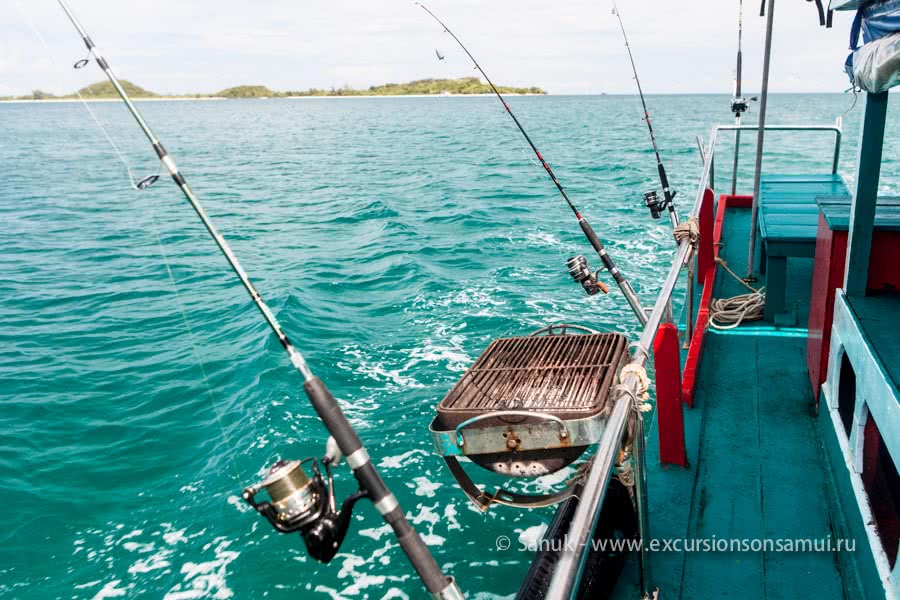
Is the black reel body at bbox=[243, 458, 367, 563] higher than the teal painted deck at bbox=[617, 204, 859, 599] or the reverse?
higher

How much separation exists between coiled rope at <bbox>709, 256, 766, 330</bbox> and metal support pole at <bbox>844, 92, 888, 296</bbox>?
2222 millimetres

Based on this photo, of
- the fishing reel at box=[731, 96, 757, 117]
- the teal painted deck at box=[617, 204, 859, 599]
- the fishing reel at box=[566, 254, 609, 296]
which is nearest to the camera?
the teal painted deck at box=[617, 204, 859, 599]

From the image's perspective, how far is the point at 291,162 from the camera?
32.4 metres

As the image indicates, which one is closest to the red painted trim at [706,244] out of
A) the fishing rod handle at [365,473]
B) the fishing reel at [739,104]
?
the fishing reel at [739,104]

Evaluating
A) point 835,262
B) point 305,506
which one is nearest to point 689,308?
point 835,262

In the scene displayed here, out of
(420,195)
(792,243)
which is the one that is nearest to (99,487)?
(792,243)

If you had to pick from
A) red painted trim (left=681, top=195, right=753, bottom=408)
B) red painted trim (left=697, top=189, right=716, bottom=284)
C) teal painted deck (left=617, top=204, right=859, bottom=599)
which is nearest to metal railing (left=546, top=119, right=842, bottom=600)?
teal painted deck (left=617, top=204, right=859, bottom=599)

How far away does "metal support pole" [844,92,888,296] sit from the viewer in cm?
344

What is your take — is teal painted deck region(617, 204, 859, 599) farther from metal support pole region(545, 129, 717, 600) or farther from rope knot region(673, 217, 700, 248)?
rope knot region(673, 217, 700, 248)

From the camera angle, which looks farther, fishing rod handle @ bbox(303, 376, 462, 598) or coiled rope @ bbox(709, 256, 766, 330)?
coiled rope @ bbox(709, 256, 766, 330)

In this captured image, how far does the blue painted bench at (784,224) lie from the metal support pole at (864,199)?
3.91 feet

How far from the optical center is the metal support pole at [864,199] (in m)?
3.44

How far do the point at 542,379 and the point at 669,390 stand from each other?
4.02 ft

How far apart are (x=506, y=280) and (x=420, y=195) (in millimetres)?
10408
